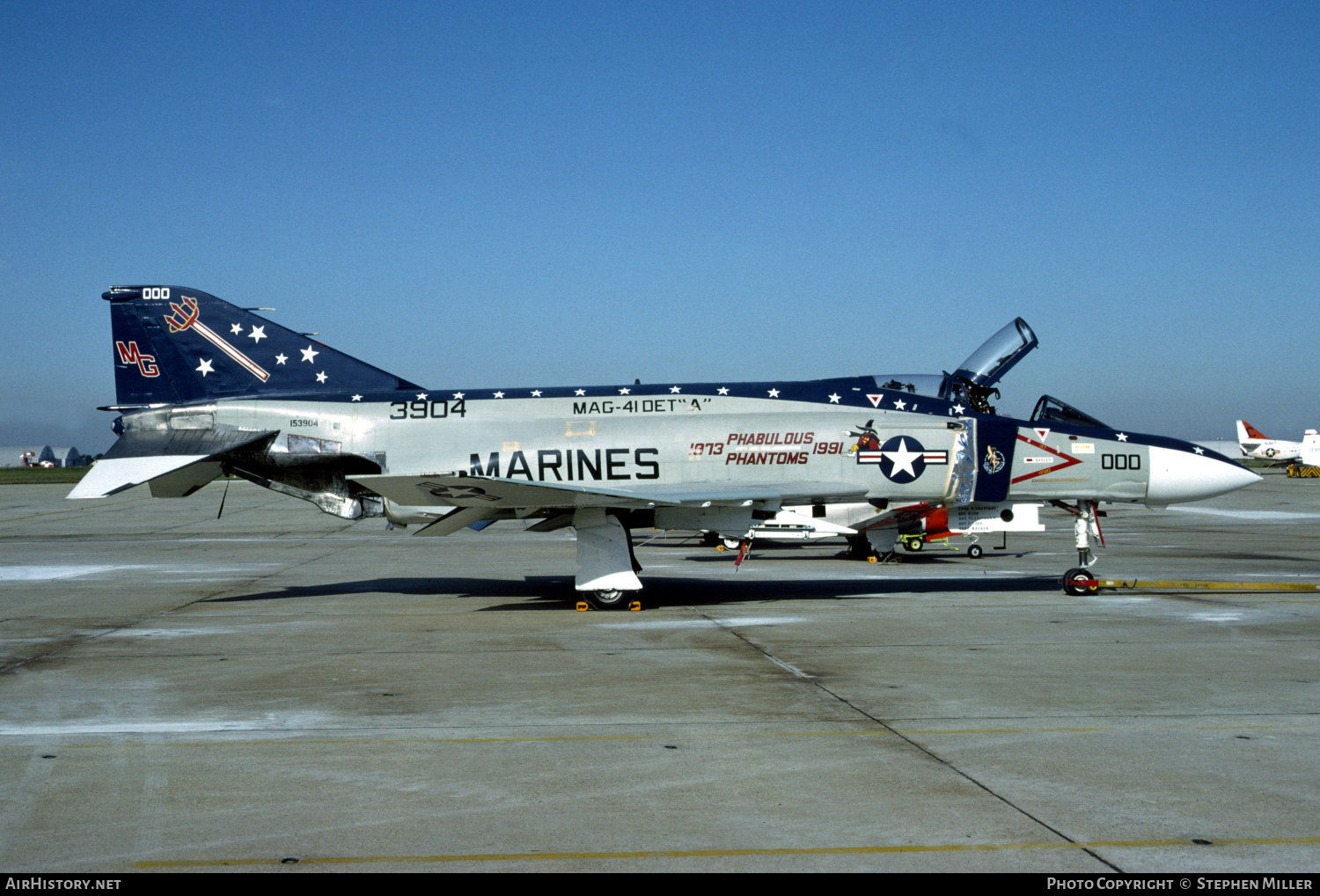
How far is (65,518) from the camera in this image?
4088cm

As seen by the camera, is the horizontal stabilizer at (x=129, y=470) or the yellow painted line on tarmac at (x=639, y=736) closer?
the yellow painted line on tarmac at (x=639, y=736)

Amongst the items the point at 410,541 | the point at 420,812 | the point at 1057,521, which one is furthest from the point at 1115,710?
the point at 1057,521

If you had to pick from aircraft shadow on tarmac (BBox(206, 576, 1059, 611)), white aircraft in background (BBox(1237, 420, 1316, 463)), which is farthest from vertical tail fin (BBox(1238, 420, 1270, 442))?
aircraft shadow on tarmac (BBox(206, 576, 1059, 611))

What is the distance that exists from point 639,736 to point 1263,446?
342 ft

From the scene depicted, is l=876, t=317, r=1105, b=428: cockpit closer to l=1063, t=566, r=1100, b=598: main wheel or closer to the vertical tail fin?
l=1063, t=566, r=1100, b=598: main wheel

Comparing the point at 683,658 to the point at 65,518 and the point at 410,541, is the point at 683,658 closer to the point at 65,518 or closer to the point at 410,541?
the point at 410,541

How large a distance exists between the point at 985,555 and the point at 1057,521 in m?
16.0

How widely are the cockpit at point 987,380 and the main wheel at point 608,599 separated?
5115 millimetres

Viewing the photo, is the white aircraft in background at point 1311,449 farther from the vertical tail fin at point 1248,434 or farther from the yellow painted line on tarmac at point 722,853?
the yellow painted line on tarmac at point 722,853

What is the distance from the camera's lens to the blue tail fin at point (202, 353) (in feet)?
52.9

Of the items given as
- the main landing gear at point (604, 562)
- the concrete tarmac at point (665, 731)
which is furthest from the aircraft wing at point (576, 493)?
A: the concrete tarmac at point (665, 731)

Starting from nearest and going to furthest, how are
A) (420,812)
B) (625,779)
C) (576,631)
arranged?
(420,812), (625,779), (576,631)

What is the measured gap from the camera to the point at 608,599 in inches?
569

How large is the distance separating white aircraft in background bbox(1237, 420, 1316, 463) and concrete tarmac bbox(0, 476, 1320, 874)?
88144 millimetres
